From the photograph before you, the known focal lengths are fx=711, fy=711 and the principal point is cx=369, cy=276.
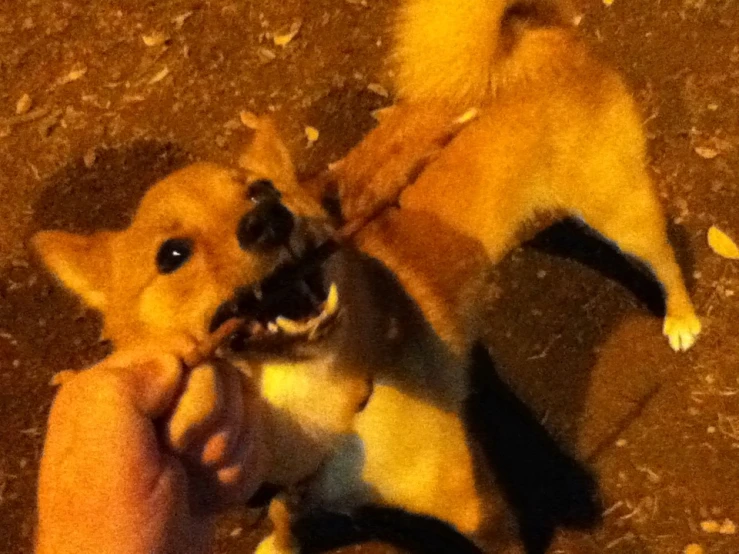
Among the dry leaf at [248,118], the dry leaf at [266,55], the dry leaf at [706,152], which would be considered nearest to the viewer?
the dry leaf at [706,152]

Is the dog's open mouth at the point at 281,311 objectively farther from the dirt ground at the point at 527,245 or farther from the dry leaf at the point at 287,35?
the dry leaf at the point at 287,35

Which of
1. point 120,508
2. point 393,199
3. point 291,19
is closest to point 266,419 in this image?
point 120,508

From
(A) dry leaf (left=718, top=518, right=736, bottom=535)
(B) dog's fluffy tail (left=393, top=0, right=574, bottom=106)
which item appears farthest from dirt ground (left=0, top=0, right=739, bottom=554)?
(B) dog's fluffy tail (left=393, top=0, right=574, bottom=106)

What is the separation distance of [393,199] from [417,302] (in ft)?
0.85

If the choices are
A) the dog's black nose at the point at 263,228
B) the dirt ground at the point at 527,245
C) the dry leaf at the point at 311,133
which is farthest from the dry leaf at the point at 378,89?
the dog's black nose at the point at 263,228

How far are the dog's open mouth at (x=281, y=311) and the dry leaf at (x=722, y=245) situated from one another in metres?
1.43

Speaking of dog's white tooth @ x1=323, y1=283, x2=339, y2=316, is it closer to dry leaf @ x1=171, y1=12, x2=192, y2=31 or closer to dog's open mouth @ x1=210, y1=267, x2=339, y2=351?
dog's open mouth @ x1=210, y1=267, x2=339, y2=351

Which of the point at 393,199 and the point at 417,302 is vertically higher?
the point at 393,199

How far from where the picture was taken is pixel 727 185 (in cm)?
228

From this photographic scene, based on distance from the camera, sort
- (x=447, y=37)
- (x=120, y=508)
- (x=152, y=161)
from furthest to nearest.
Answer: (x=152, y=161) < (x=447, y=37) < (x=120, y=508)

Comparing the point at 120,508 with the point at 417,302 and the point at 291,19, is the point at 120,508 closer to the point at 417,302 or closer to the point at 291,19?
the point at 417,302

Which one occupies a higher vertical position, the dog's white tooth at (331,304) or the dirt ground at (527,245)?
the dog's white tooth at (331,304)

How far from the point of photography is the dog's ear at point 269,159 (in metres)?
1.58

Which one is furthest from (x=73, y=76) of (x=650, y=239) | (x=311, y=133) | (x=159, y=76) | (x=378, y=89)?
(x=650, y=239)
